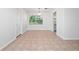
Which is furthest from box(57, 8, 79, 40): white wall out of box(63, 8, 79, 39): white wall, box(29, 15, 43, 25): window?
box(29, 15, 43, 25): window

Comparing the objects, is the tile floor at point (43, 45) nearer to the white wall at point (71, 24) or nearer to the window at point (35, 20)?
the white wall at point (71, 24)

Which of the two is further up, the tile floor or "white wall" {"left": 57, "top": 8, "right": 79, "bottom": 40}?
"white wall" {"left": 57, "top": 8, "right": 79, "bottom": 40}

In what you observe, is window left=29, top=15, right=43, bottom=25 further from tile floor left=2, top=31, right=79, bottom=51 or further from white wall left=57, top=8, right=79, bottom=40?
tile floor left=2, top=31, right=79, bottom=51

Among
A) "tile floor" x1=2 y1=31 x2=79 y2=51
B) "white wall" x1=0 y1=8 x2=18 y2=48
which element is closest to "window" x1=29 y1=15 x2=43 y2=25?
"tile floor" x1=2 y1=31 x2=79 y2=51

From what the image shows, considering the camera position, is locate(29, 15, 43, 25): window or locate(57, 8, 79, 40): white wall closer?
locate(57, 8, 79, 40): white wall

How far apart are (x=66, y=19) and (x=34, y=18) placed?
1142 centimetres

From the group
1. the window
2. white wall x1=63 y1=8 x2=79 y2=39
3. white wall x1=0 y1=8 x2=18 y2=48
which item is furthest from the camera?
the window

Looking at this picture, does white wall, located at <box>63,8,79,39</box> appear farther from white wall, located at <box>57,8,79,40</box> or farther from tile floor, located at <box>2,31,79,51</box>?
tile floor, located at <box>2,31,79,51</box>

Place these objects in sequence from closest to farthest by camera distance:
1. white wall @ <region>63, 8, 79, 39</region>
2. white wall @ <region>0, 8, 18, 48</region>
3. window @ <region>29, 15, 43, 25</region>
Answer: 1. white wall @ <region>0, 8, 18, 48</region>
2. white wall @ <region>63, 8, 79, 39</region>
3. window @ <region>29, 15, 43, 25</region>
